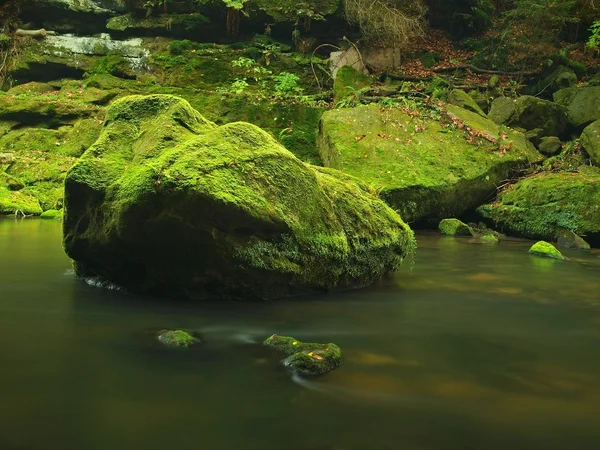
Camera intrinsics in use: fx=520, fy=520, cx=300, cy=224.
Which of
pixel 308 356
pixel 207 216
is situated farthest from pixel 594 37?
pixel 308 356

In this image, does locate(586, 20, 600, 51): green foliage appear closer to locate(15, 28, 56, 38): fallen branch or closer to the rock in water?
the rock in water

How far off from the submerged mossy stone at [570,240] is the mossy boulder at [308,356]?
848 cm

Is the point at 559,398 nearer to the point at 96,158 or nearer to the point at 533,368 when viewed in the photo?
the point at 533,368

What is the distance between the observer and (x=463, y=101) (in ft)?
49.9

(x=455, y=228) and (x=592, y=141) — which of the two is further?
(x=592, y=141)

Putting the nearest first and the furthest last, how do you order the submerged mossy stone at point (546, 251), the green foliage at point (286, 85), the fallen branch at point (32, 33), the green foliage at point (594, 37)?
1. the submerged mossy stone at point (546, 251)
2. the green foliage at point (594, 37)
3. the green foliage at point (286, 85)
4. the fallen branch at point (32, 33)

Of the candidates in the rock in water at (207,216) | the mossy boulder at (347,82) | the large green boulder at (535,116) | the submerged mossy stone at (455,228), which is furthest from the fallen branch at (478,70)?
the rock in water at (207,216)

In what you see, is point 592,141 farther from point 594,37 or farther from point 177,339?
point 177,339

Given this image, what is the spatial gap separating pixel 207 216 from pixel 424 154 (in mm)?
8686

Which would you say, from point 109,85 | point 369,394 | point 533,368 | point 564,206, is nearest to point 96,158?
A: point 369,394

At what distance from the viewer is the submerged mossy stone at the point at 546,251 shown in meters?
8.86

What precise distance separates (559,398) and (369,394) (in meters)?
1.11

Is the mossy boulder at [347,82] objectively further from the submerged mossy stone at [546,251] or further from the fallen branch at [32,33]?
the fallen branch at [32,33]

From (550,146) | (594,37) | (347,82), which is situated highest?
(594,37)
